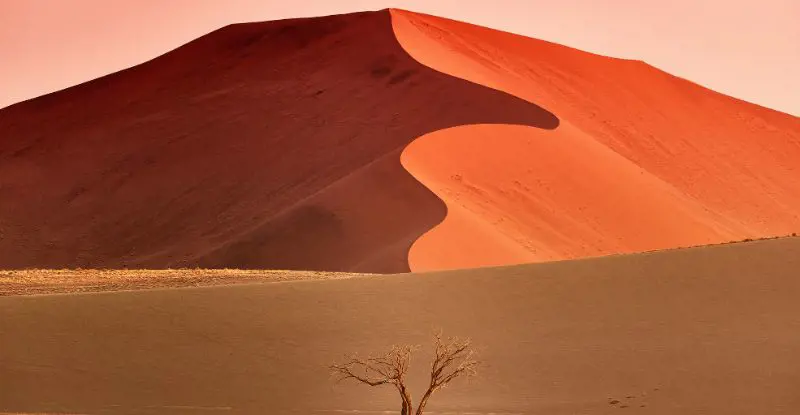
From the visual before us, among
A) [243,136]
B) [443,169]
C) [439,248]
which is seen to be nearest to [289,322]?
[439,248]

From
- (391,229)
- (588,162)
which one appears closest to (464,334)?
(391,229)

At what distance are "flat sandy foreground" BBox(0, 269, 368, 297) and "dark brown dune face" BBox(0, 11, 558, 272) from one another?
694 cm

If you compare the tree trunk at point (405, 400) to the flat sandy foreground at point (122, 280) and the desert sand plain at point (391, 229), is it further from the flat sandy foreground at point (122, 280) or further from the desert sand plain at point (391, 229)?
the flat sandy foreground at point (122, 280)

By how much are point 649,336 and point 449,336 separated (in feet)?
10.7

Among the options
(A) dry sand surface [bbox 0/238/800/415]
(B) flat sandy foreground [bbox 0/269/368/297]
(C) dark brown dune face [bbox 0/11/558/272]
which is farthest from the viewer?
(C) dark brown dune face [bbox 0/11/558/272]

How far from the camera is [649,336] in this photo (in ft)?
67.3

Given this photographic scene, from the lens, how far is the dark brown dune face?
4162 cm

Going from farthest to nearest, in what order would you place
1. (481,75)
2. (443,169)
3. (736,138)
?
(736,138)
(481,75)
(443,169)

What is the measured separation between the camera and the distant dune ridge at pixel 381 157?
41.9m

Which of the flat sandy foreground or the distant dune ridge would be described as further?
the distant dune ridge

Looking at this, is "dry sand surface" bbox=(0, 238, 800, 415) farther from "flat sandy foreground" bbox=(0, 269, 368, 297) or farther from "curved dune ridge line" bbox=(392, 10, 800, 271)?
"curved dune ridge line" bbox=(392, 10, 800, 271)

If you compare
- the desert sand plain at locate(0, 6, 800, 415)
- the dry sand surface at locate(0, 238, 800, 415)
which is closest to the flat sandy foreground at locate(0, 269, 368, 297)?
the desert sand plain at locate(0, 6, 800, 415)

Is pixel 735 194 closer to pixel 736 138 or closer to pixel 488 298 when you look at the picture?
pixel 736 138

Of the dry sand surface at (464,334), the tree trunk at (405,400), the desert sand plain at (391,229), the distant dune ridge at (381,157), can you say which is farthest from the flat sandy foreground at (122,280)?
the tree trunk at (405,400)
